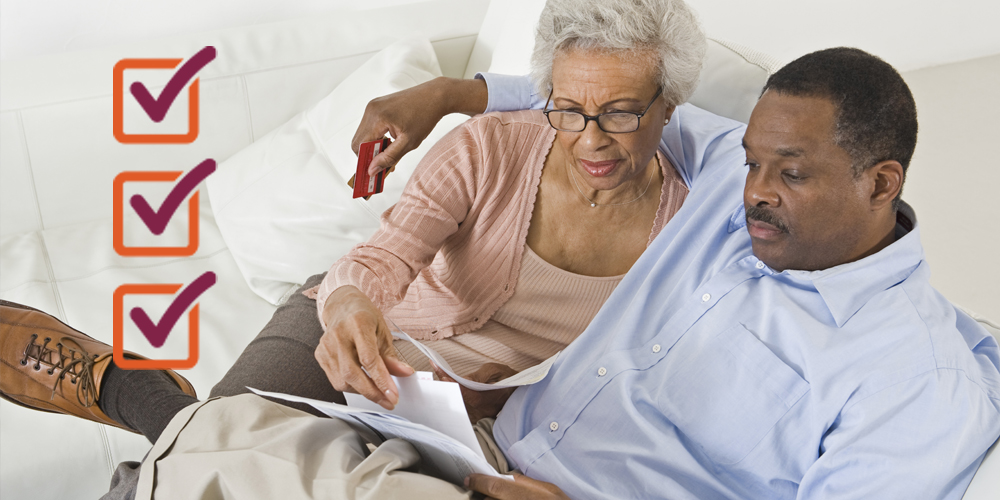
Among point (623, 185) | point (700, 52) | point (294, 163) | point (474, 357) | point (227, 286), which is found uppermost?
point (700, 52)

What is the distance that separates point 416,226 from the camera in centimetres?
117

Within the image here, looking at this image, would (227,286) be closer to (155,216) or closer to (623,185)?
(155,216)

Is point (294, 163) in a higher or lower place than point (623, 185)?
lower

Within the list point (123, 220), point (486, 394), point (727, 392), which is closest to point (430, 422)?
point (486, 394)

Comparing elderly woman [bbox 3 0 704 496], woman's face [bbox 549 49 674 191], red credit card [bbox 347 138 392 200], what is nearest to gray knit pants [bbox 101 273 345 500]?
elderly woman [bbox 3 0 704 496]

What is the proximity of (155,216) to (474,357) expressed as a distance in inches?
41.8

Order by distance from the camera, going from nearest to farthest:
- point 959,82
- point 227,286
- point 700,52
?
point 700,52, point 227,286, point 959,82

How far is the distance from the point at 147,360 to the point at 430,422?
0.68 meters

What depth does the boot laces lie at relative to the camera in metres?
1.25

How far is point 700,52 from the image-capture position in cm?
116

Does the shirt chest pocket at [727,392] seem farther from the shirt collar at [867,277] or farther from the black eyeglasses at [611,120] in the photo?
the black eyeglasses at [611,120]

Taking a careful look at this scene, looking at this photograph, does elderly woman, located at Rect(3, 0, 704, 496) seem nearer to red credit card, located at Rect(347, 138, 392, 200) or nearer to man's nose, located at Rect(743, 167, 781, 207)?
red credit card, located at Rect(347, 138, 392, 200)

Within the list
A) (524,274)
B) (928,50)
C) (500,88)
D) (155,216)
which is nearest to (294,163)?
(155,216)

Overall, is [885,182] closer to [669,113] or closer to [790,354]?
[790,354]
